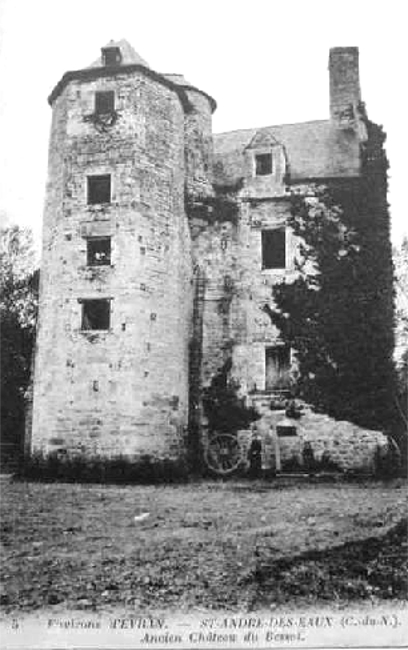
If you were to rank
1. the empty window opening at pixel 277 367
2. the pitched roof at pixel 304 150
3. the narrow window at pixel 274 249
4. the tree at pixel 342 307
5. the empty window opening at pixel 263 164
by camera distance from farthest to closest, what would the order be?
the empty window opening at pixel 263 164 < the pitched roof at pixel 304 150 < the narrow window at pixel 274 249 < the empty window opening at pixel 277 367 < the tree at pixel 342 307

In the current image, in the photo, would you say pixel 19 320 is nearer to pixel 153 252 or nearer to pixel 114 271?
pixel 114 271

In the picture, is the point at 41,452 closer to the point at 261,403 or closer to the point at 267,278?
the point at 261,403

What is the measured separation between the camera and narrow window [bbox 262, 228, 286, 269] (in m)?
13.0

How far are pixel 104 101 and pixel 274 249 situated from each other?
411 centimetres

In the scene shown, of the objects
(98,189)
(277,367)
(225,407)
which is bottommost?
(225,407)

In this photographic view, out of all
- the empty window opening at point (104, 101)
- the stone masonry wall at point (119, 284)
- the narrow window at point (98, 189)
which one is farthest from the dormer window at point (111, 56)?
the narrow window at point (98, 189)

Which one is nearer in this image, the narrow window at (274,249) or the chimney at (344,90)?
the narrow window at (274,249)

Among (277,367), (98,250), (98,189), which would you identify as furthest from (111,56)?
(277,367)

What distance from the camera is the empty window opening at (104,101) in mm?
12266

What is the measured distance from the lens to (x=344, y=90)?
14094mm

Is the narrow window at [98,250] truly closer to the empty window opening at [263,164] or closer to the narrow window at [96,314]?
the narrow window at [96,314]

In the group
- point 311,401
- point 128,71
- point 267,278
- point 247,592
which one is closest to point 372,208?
point 267,278

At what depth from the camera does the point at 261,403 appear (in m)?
12.3

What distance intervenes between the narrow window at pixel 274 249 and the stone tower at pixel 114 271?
1.55 m
